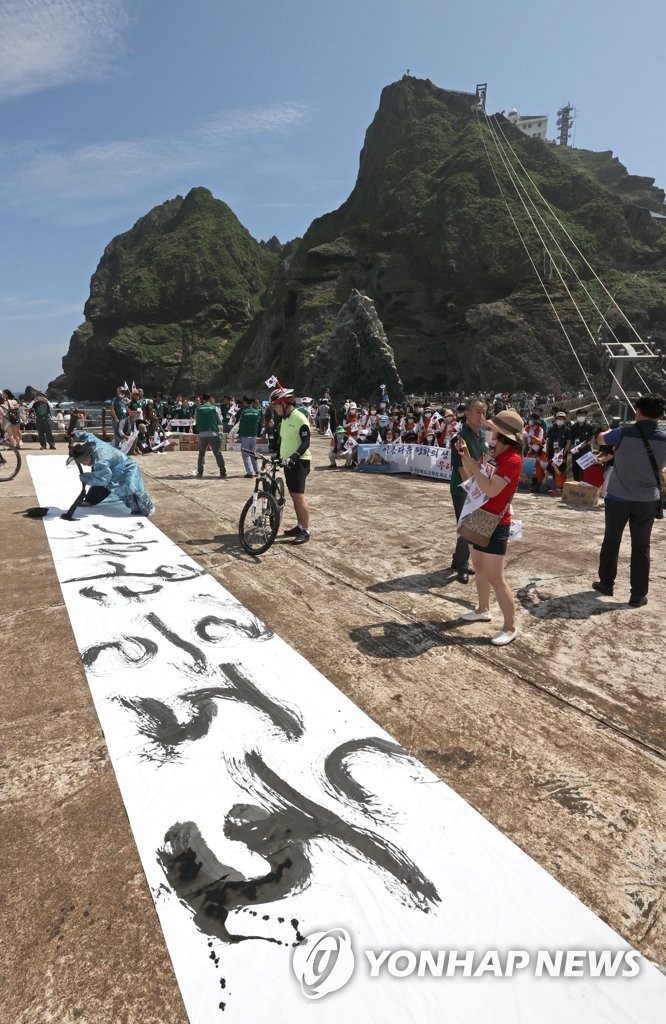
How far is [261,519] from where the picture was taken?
278 inches

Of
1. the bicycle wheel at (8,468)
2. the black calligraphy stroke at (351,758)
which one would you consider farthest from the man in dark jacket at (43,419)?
the black calligraphy stroke at (351,758)

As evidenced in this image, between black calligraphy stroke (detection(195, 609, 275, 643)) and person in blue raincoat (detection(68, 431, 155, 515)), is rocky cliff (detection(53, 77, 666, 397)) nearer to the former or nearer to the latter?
person in blue raincoat (detection(68, 431, 155, 515))

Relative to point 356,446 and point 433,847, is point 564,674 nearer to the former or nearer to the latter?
point 433,847

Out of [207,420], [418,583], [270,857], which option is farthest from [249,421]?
[270,857]

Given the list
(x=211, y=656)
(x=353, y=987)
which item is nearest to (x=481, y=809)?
(x=353, y=987)

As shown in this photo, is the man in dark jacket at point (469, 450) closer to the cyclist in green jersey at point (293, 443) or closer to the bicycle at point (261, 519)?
the cyclist in green jersey at point (293, 443)

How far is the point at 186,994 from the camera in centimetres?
189

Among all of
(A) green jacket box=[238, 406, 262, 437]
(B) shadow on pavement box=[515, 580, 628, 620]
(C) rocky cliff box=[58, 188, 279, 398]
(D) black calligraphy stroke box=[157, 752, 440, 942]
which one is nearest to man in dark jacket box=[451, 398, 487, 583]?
(B) shadow on pavement box=[515, 580, 628, 620]

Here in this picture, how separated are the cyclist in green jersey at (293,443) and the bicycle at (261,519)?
0.58ft

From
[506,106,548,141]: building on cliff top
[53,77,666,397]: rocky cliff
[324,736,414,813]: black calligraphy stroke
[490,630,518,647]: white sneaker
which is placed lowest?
[324,736,414,813]: black calligraphy stroke

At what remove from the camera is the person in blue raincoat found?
855 centimetres

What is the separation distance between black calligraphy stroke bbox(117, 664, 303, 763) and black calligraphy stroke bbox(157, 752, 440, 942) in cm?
56

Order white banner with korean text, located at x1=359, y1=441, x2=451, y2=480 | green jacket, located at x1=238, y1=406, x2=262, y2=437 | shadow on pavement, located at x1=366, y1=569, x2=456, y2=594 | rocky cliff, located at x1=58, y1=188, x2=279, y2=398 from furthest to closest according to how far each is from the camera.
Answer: rocky cliff, located at x1=58, y1=188, x2=279, y2=398
white banner with korean text, located at x1=359, y1=441, x2=451, y2=480
green jacket, located at x1=238, y1=406, x2=262, y2=437
shadow on pavement, located at x1=366, y1=569, x2=456, y2=594

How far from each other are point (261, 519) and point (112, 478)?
10.6 feet
